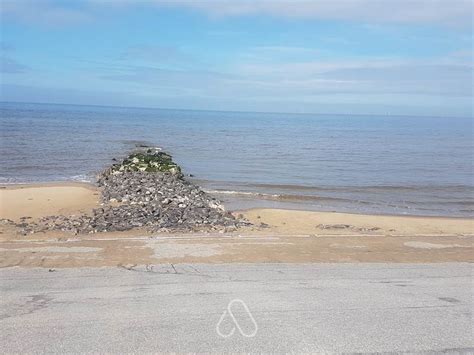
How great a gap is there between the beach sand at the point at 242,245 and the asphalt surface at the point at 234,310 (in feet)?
2.92

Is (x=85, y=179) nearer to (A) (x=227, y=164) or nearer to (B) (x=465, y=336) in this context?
(A) (x=227, y=164)

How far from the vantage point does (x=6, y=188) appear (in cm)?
2180

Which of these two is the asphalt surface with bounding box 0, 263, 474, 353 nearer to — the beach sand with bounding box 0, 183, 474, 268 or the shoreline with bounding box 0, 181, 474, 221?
the beach sand with bounding box 0, 183, 474, 268

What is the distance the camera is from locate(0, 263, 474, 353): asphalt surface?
5230mm

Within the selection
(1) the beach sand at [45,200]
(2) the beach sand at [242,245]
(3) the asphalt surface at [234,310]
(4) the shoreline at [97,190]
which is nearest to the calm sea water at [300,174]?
(4) the shoreline at [97,190]

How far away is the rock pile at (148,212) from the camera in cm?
1303

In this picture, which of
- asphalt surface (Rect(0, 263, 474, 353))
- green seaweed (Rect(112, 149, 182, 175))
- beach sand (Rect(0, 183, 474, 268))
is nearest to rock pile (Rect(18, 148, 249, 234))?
beach sand (Rect(0, 183, 474, 268))

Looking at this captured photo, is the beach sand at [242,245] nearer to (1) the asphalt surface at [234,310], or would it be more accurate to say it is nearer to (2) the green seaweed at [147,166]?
(1) the asphalt surface at [234,310]

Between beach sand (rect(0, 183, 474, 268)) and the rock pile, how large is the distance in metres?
0.60

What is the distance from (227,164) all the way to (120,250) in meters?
27.1

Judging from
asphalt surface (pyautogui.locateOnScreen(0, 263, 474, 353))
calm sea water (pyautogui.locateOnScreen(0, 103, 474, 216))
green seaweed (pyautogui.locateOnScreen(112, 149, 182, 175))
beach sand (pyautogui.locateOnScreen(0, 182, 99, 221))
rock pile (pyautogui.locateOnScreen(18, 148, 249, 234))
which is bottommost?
calm sea water (pyautogui.locateOnScreen(0, 103, 474, 216))

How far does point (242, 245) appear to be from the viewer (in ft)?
34.9

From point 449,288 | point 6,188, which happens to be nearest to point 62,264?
point 449,288

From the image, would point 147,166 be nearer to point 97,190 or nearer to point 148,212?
point 97,190
